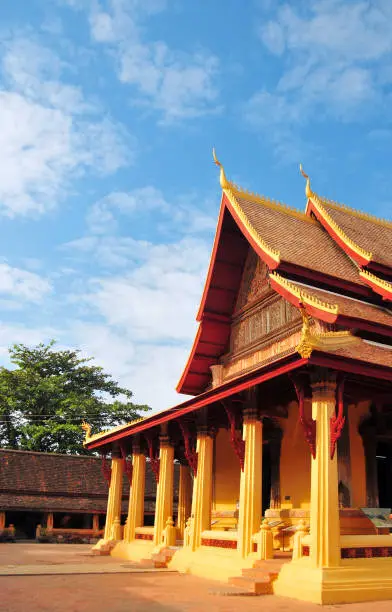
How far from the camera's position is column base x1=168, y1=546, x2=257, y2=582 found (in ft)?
35.5

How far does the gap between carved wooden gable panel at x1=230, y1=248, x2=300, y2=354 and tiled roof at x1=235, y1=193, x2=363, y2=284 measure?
102 cm

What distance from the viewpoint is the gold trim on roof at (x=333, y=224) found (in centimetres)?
1425

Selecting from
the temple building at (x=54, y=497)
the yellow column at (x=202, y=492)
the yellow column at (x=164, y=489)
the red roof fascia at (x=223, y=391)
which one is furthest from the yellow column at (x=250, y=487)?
the temple building at (x=54, y=497)

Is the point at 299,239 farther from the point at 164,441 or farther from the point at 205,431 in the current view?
the point at 164,441

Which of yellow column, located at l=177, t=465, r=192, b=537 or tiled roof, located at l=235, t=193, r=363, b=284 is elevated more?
tiled roof, located at l=235, t=193, r=363, b=284

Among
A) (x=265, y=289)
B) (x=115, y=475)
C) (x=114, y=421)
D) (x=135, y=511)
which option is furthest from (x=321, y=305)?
(x=114, y=421)

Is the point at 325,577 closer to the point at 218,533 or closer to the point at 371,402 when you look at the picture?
the point at 218,533

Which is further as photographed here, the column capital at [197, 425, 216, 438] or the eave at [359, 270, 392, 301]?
the column capital at [197, 425, 216, 438]

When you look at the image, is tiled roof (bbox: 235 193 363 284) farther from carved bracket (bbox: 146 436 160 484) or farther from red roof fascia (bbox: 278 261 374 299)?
carved bracket (bbox: 146 436 160 484)

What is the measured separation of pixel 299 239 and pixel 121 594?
9.50 metres

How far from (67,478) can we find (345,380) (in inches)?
805

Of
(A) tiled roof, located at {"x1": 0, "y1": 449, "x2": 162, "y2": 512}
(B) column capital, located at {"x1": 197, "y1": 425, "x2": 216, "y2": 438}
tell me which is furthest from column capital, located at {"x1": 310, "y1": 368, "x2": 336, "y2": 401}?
(A) tiled roof, located at {"x1": 0, "y1": 449, "x2": 162, "y2": 512}

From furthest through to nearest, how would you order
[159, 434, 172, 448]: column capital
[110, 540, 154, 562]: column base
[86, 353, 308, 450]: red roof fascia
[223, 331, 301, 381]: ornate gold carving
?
[110, 540, 154, 562]: column base → [159, 434, 172, 448]: column capital → [223, 331, 301, 381]: ornate gold carving → [86, 353, 308, 450]: red roof fascia

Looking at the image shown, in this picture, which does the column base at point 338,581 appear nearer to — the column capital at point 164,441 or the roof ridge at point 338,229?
the column capital at point 164,441
